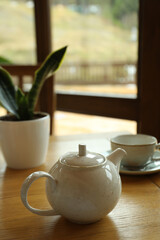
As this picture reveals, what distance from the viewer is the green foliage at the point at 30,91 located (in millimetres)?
709

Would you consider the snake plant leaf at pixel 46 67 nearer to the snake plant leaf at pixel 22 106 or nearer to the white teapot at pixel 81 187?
the snake plant leaf at pixel 22 106

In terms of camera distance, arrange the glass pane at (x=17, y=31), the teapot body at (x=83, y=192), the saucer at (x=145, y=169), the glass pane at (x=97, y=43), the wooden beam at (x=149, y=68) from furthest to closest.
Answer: the glass pane at (x=17, y=31), the glass pane at (x=97, y=43), the wooden beam at (x=149, y=68), the saucer at (x=145, y=169), the teapot body at (x=83, y=192)

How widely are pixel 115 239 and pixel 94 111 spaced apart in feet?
4.24

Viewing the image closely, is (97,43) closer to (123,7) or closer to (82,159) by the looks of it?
(123,7)

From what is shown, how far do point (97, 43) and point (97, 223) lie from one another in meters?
1.36

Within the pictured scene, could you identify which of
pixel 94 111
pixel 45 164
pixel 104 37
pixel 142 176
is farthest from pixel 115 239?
pixel 104 37

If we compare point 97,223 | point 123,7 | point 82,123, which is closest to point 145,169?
point 97,223

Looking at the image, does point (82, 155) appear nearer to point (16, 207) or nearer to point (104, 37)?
point (16, 207)

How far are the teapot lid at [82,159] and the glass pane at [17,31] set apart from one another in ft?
4.82

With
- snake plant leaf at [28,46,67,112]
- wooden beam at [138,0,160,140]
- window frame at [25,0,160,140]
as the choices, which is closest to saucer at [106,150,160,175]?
snake plant leaf at [28,46,67,112]

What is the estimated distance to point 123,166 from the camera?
0.66 m

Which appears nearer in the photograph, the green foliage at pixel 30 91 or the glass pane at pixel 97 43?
the green foliage at pixel 30 91

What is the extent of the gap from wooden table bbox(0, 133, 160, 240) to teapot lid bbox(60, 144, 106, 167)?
96mm

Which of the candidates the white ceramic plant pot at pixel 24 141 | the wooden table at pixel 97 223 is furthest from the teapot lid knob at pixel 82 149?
the white ceramic plant pot at pixel 24 141
